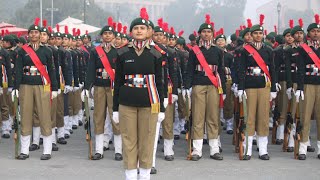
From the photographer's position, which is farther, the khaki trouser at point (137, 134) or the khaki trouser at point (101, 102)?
the khaki trouser at point (101, 102)

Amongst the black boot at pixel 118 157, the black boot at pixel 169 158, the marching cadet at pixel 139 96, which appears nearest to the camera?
the marching cadet at pixel 139 96

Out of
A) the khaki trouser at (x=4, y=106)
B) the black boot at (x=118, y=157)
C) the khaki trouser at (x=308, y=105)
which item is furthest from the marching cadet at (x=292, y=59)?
the khaki trouser at (x=4, y=106)

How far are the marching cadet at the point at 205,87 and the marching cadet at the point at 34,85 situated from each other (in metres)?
2.48

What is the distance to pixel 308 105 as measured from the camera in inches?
432

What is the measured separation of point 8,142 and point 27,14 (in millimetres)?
50623

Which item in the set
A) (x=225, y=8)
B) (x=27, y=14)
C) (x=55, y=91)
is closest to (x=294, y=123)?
(x=55, y=91)

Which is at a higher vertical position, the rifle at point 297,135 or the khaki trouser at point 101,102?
the khaki trouser at point 101,102

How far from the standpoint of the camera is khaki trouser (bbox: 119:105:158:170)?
26.1ft

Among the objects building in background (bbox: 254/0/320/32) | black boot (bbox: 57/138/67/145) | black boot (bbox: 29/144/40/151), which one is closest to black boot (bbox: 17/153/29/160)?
black boot (bbox: 29/144/40/151)

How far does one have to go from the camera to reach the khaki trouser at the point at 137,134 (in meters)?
7.94

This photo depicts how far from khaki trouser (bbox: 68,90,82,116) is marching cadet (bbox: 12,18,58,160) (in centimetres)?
389

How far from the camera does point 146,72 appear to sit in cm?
794

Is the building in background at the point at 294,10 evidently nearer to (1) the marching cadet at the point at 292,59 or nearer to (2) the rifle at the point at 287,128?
(1) the marching cadet at the point at 292,59

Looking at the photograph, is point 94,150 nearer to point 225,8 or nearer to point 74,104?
point 74,104
